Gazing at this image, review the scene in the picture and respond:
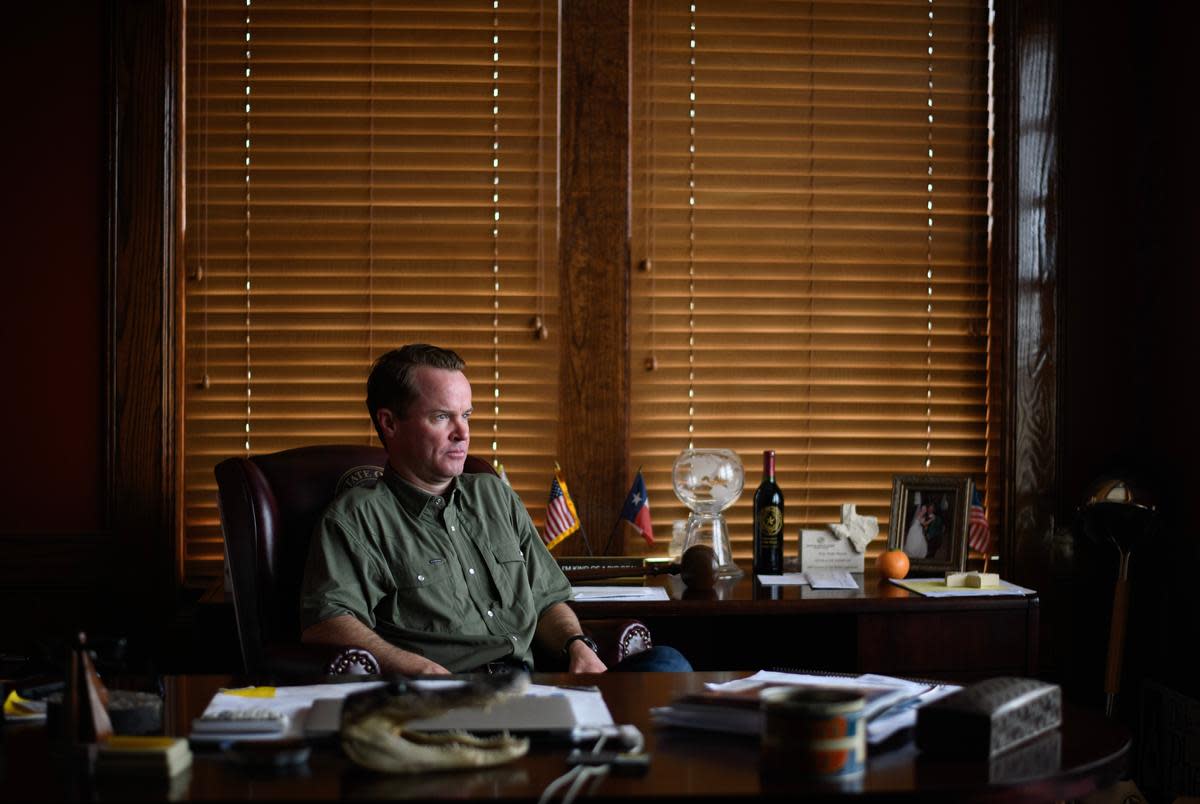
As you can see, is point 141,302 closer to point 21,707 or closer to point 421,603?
point 421,603

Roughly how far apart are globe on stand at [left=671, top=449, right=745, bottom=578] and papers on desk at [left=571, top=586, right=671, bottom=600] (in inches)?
9.5

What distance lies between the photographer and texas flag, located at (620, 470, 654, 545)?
325 centimetres

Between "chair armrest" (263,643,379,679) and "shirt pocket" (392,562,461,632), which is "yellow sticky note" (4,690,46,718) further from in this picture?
"shirt pocket" (392,562,461,632)

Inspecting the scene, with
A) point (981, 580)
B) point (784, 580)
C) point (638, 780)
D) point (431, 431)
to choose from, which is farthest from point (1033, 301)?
point (638, 780)

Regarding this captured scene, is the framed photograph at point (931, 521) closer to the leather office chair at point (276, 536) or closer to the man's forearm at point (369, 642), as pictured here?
the leather office chair at point (276, 536)

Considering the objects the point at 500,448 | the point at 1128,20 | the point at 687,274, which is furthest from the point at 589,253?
the point at 1128,20

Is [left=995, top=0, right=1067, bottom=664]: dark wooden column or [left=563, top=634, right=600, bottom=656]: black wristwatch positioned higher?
[left=995, top=0, right=1067, bottom=664]: dark wooden column

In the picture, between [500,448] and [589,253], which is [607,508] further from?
[589,253]

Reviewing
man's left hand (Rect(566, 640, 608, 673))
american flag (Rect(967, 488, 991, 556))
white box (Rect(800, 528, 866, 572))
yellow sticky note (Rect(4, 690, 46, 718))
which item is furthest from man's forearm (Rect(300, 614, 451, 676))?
american flag (Rect(967, 488, 991, 556))

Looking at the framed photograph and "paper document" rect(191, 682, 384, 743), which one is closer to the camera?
"paper document" rect(191, 682, 384, 743)

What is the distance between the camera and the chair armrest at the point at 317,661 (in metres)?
2.24

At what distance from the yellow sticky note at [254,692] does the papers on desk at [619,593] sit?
1095mm

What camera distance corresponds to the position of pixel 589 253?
3389 mm

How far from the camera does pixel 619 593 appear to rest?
9.53ft
